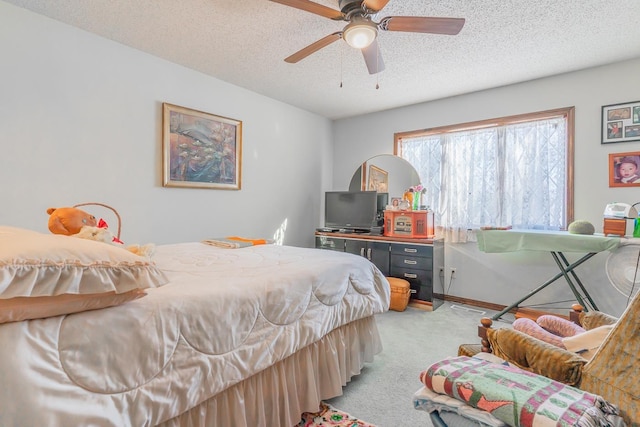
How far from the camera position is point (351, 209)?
4.34m

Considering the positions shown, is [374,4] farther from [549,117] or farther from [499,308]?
[499,308]

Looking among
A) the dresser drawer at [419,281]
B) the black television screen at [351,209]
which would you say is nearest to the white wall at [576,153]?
the dresser drawer at [419,281]

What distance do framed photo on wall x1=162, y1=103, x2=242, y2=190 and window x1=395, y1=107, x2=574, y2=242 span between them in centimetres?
239

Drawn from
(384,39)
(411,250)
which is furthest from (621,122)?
(384,39)

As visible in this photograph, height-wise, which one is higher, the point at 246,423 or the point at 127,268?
the point at 127,268

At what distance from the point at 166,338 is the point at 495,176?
380 centimetres

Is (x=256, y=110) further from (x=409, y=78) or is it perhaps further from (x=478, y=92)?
(x=478, y=92)

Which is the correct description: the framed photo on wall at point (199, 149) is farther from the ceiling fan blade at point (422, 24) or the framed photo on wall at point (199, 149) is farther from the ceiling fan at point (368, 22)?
the ceiling fan blade at point (422, 24)

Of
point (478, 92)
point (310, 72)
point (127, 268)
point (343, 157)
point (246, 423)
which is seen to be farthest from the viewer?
point (343, 157)

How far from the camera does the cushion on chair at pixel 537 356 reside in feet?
3.51

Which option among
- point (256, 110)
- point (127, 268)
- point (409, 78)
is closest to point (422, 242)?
point (409, 78)

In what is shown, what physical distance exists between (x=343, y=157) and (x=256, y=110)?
1.70 m

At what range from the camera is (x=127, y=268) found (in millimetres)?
951

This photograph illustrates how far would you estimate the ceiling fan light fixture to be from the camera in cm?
190
